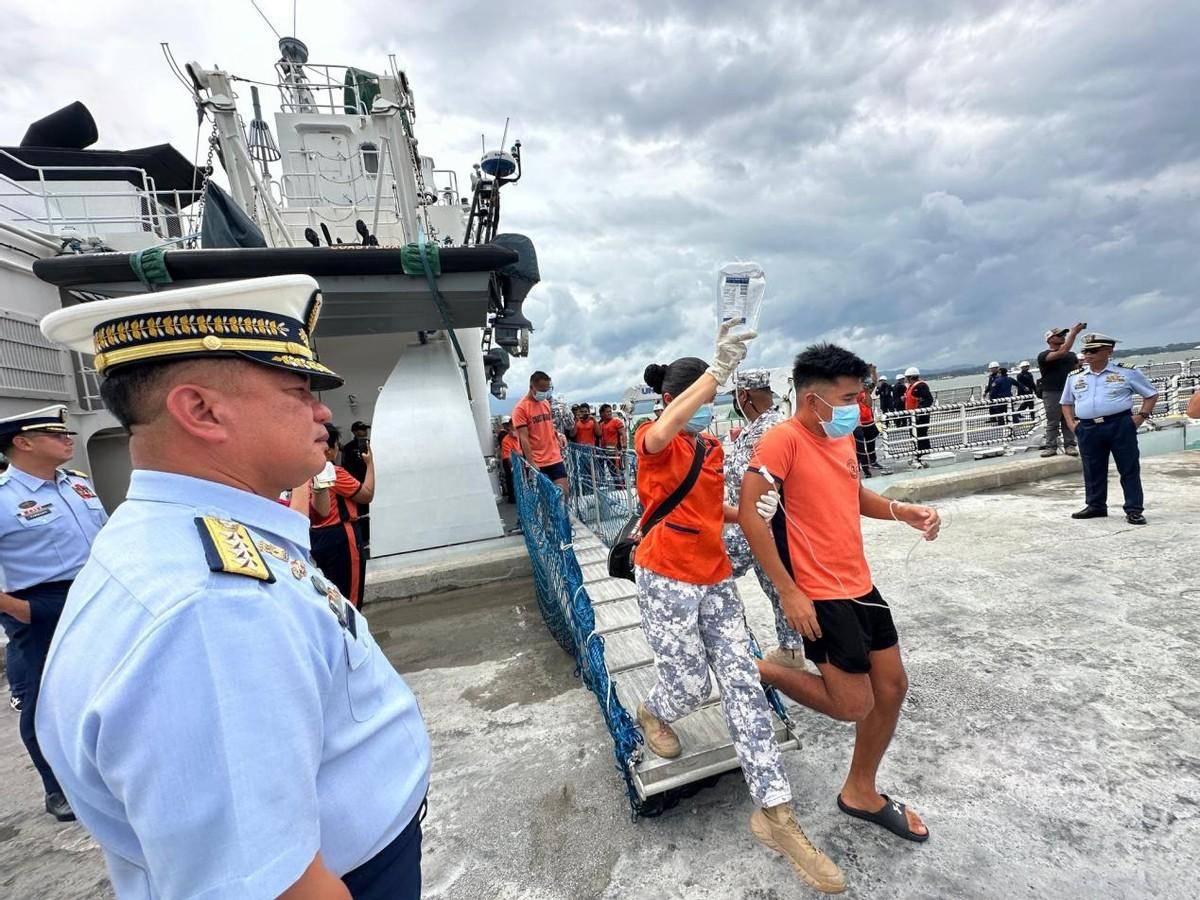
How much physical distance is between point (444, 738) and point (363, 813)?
8.18 ft

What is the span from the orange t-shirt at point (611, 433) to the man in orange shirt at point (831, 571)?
8470 mm

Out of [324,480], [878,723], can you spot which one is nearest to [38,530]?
[324,480]

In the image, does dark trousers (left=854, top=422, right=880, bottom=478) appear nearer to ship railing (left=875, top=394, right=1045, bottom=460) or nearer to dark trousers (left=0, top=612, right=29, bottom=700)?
ship railing (left=875, top=394, right=1045, bottom=460)

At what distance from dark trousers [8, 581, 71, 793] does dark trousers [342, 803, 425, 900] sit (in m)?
2.93

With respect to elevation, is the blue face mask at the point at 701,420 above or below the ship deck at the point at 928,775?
above

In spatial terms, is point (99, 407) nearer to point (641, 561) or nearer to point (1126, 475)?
point (641, 561)

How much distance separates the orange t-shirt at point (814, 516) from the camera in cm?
210

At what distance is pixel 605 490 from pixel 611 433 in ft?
16.5

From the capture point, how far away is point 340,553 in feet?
11.8

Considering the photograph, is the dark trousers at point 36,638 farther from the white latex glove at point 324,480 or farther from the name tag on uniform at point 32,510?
the white latex glove at point 324,480

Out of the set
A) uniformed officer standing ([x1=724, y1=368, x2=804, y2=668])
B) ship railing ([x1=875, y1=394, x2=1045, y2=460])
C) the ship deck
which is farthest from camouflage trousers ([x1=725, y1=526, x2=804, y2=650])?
ship railing ([x1=875, y1=394, x2=1045, y2=460])

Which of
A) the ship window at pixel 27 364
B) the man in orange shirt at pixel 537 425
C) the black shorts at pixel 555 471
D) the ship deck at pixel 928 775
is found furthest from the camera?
the ship window at pixel 27 364

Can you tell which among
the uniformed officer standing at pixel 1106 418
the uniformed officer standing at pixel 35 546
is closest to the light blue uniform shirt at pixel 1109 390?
the uniformed officer standing at pixel 1106 418

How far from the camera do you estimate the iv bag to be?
212 centimetres
